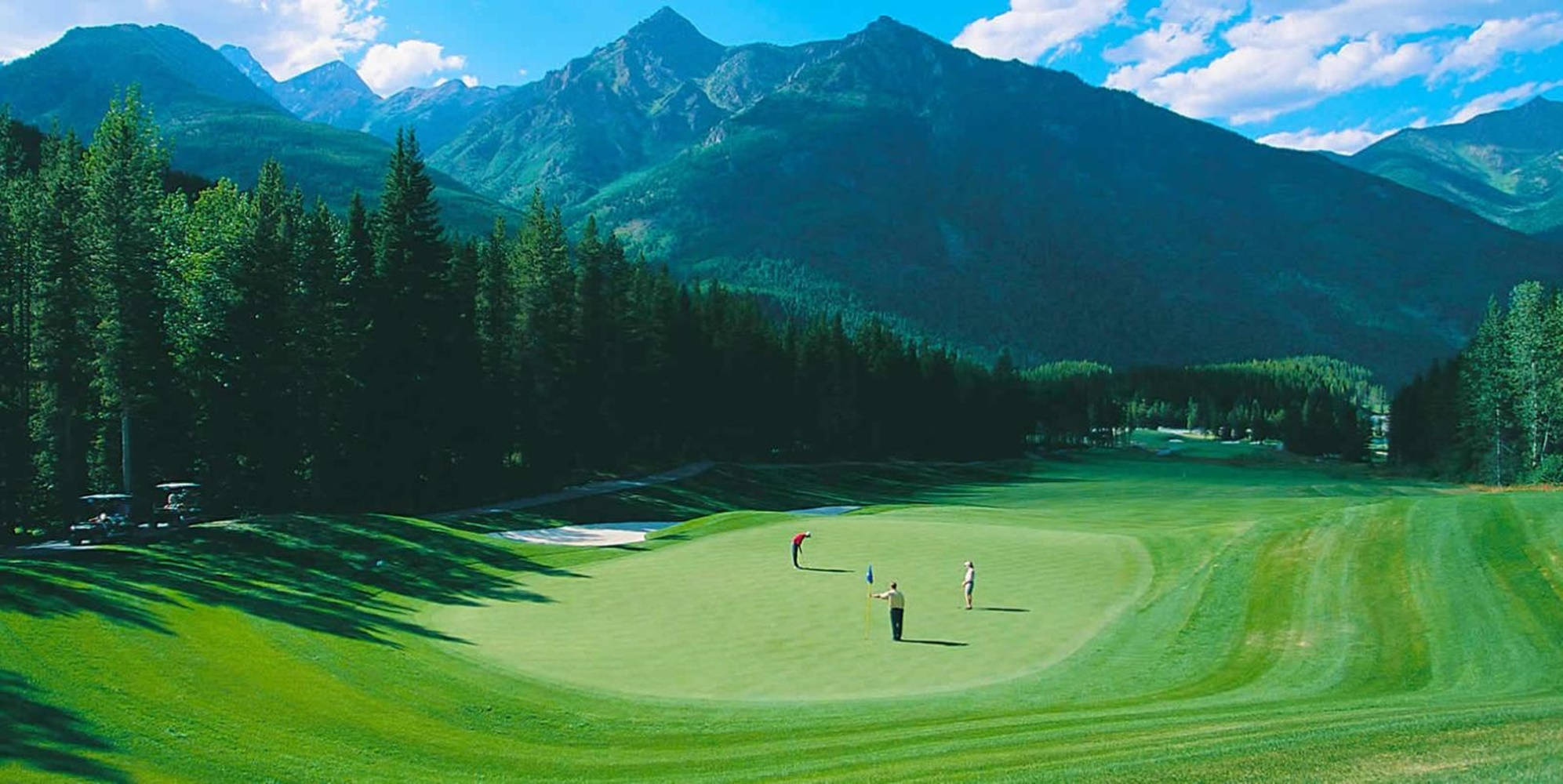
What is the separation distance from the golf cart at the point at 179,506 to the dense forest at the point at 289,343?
16.1ft

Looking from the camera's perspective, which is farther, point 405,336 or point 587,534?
point 405,336

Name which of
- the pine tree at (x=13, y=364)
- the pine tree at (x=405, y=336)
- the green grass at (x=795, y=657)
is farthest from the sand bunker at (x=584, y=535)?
the pine tree at (x=13, y=364)

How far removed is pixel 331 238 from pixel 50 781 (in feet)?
162

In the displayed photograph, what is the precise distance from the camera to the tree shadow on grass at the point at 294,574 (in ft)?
72.4

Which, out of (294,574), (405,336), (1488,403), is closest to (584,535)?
(405,336)

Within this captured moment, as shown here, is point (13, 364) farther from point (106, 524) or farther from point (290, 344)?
point (106, 524)

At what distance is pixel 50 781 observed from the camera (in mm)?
12953

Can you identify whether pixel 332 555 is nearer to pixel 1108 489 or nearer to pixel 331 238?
pixel 331 238

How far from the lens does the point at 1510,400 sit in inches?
4048

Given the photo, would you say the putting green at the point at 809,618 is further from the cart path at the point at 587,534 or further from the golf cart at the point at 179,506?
the golf cart at the point at 179,506

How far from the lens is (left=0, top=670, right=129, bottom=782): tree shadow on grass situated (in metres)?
13.6

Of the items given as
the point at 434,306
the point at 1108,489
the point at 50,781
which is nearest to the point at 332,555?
the point at 50,781

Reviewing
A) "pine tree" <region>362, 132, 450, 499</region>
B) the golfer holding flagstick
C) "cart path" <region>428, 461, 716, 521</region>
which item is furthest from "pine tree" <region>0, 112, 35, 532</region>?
the golfer holding flagstick

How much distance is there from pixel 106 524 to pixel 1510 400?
120 m
